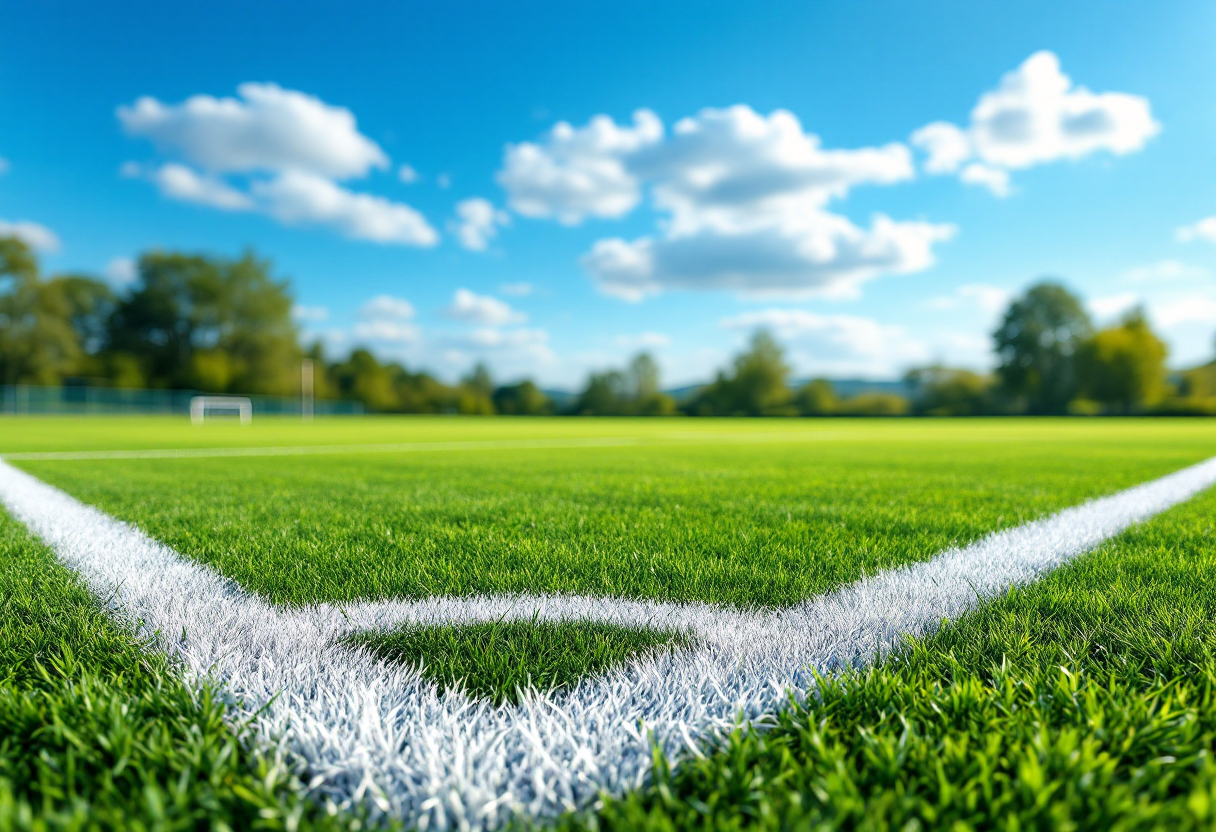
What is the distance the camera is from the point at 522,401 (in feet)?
260

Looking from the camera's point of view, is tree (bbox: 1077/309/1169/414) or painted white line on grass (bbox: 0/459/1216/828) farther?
tree (bbox: 1077/309/1169/414)

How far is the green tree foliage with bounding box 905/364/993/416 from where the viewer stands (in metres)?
53.4

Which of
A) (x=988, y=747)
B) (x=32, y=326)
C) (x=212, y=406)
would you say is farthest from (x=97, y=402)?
(x=988, y=747)

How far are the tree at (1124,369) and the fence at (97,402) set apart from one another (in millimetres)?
58529

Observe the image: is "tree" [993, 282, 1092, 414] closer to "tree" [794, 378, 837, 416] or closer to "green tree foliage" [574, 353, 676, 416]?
"tree" [794, 378, 837, 416]

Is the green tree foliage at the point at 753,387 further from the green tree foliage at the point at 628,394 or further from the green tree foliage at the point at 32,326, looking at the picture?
the green tree foliage at the point at 32,326

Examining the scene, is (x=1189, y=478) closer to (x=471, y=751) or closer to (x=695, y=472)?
(x=695, y=472)

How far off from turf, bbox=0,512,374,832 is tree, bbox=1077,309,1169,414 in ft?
195

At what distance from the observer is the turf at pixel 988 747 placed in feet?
2.86

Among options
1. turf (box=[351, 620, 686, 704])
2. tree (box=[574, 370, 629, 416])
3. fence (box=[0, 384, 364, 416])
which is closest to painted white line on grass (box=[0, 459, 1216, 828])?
turf (box=[351, 620, 686, 704])

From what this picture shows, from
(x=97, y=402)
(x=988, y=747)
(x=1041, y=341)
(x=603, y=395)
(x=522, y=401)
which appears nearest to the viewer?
(x=988, y=747)

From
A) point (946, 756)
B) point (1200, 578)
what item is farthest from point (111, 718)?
point (1200, 578)

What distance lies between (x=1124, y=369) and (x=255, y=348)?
6477 centimetres

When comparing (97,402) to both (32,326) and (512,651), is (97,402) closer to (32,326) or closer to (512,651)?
(32,326)
